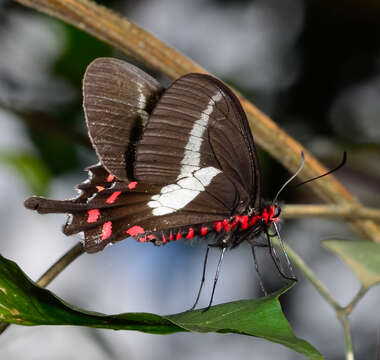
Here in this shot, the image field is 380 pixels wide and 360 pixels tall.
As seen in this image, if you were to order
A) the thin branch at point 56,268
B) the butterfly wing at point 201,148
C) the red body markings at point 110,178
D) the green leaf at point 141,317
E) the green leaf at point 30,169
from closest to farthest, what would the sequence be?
the green leaf at point 141,317, the thin branch at point 56,268, the butterfly wing at point 201,148, the red body markings at point 110,178, the green leaf at point 30,169

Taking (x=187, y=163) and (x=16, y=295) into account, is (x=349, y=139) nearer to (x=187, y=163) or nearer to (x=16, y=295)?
(x=187, y=163)

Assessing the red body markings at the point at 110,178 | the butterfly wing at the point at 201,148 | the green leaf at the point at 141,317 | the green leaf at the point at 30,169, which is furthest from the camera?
the green leaf at the point at 30,169

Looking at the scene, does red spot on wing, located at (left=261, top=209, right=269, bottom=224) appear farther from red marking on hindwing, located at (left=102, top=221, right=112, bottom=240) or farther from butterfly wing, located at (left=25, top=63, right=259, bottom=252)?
red marking on hindwing, located at (left=102, top=221, right=112, bottom=240)

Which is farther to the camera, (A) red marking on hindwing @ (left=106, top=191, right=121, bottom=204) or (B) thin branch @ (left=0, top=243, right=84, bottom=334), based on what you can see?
(A) red marking on hindwing @ (left=106, top=191, right=121, bottom=204)

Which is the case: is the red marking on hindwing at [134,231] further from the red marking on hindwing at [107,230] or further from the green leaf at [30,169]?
the green leaf at [30,169]

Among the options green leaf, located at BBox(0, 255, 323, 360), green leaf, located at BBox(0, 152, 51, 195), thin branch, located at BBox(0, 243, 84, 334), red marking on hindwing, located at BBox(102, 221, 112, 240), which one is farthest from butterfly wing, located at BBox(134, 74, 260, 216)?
green leaf, located at BBox(0, 152, 51, 195)

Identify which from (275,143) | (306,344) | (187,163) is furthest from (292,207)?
(306,344)

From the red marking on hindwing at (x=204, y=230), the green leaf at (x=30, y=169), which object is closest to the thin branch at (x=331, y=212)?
the red marking on hindwing at (x=204, y=230)
